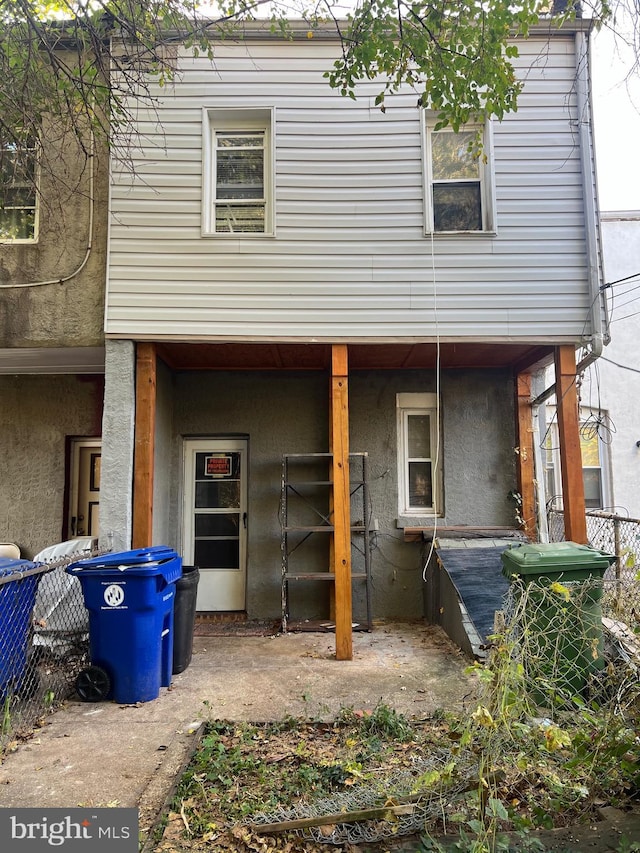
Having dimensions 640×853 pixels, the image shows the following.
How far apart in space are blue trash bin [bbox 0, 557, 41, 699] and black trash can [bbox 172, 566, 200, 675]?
112cm

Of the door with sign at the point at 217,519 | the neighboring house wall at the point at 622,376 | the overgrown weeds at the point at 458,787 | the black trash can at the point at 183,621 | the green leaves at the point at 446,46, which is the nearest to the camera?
the overgrown weeds at the point at 458,787

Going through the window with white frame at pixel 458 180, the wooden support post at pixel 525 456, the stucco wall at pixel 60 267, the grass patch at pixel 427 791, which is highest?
the window with white frame at pixel 458 180

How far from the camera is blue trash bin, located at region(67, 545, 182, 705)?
4023 millimetres

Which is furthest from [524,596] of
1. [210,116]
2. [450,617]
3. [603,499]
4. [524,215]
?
[603,499]

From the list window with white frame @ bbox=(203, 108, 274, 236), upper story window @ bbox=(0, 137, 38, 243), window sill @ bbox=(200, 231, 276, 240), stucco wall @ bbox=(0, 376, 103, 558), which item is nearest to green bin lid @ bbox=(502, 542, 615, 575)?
window sill @ bbox=(200, 231, 276, 240)

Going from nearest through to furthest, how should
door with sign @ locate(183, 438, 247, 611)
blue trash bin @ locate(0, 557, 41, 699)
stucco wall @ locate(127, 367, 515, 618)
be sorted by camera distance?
blue trash bin @ locate(0, 557, 41, 699) → stucco wall @ locate(127, 367, 515, 618) → door with sign @ locate(183, 438, 247, 611)

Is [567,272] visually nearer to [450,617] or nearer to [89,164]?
[450,617]

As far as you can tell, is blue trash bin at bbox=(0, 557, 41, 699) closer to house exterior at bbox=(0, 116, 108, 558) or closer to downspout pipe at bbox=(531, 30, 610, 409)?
house exterior at bbox=(0, 116, 108, 558)

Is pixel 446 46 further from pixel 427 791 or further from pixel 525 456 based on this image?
pixel 427 791

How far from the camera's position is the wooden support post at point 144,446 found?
16.8 feet

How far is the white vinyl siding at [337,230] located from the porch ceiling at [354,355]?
33 centimetres

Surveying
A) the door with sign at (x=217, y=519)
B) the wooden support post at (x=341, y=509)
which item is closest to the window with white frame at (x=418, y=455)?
the wooden support post at (x=341, y=509)

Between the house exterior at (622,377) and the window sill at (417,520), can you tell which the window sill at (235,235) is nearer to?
the window sill at (417,520)

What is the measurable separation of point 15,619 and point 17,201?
412 cm
